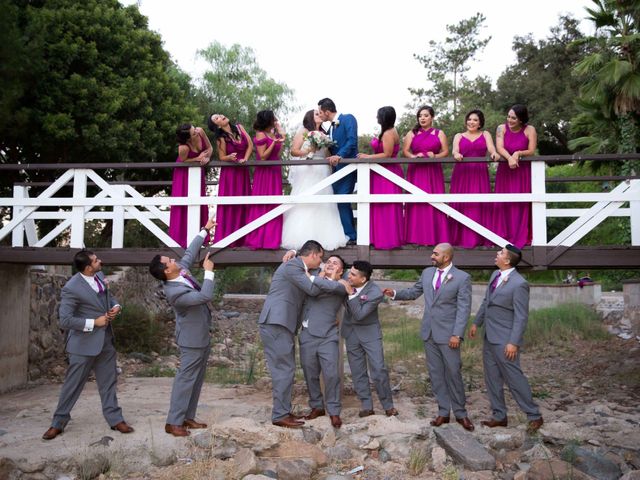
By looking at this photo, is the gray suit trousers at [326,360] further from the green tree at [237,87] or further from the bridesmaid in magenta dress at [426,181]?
the green tree at [237,87]

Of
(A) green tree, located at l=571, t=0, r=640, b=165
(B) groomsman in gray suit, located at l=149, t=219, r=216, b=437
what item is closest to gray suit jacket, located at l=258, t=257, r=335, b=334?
(B) groomsman in gray suit, located at l=149, t=219, r=216, b=437

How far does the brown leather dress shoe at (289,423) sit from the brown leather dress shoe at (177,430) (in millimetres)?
957

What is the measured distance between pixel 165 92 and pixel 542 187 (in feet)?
43.2

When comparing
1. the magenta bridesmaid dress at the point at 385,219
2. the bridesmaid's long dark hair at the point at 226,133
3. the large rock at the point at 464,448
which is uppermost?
the bridesmaid's long dark hair at the point at 226,133

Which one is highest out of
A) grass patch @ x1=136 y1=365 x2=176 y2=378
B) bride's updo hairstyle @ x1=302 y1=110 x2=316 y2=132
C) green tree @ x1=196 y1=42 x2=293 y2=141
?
green tree @ x1=196 y1=42 x2=293 y2=141

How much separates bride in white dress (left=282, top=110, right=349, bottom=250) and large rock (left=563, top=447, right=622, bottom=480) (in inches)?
139

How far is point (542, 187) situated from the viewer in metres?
7.97

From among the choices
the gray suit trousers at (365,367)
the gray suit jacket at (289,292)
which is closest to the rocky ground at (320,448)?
Result: the gray suit trousers at (365,367)

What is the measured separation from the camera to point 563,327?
56.3 ft

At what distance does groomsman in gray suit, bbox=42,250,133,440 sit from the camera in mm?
7281

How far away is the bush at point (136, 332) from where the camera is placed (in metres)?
15.6

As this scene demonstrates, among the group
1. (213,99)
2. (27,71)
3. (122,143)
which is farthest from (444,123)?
(27,71)

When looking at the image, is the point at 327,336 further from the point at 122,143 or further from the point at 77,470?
the point at 122,143

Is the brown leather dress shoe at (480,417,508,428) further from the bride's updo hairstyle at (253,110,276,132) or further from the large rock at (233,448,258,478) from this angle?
the bride's updo hairstyle at (253,110,276,132)
